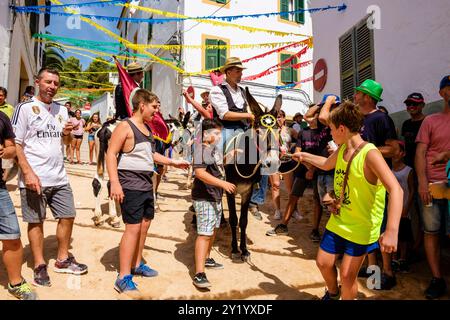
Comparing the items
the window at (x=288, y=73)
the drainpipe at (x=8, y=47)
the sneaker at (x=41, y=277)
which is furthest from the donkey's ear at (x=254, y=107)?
the window at (x=288, y=73)

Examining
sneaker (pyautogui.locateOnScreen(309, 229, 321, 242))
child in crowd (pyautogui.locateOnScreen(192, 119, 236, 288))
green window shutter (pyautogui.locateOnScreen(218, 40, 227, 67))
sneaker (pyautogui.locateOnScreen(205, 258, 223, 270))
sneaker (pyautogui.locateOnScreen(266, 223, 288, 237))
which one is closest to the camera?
child in crowd (pyautogui.locateOnScreen(192, 119, 236, 288))

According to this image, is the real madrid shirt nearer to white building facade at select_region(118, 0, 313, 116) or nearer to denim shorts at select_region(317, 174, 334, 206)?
denim shorts at select_region(317, 174, 334, 206)

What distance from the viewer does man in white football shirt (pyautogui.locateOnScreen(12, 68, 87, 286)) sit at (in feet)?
10.0

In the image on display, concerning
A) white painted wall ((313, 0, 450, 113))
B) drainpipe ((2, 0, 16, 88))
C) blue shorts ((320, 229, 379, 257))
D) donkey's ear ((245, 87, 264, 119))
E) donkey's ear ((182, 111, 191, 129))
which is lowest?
blue shorts ((320, 229, 379, 257))

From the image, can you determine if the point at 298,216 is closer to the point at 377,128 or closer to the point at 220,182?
the point at 377,128

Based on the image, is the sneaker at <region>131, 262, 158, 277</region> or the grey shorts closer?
the grey shorts

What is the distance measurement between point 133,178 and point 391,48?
15.8 ft

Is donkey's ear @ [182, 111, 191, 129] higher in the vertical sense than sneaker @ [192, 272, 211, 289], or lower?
higher

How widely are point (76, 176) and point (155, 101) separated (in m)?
6.10

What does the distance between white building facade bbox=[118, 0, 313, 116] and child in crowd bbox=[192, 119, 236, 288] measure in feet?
40.6

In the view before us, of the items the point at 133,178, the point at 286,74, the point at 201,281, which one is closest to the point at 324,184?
the point at 201,281

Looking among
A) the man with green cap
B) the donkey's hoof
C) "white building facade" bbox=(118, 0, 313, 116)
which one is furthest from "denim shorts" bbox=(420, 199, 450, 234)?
"white building facade" bbox=(118, 0, 313, 116)
